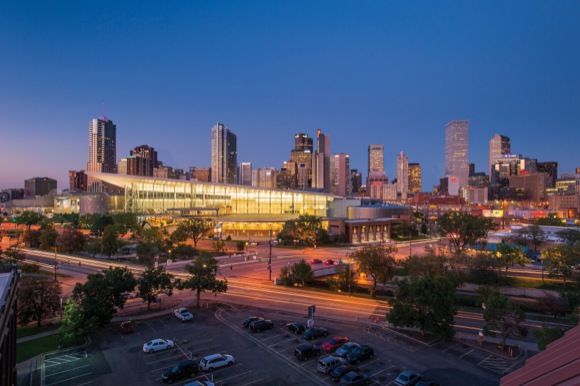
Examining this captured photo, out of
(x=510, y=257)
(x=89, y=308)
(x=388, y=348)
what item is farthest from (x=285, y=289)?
(x=510, y=257)

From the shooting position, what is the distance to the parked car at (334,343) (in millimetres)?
24344

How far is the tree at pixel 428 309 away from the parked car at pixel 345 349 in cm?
424

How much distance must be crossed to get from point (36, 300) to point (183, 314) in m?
11.6

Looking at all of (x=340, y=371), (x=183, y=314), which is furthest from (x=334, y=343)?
(x=183, y=314)

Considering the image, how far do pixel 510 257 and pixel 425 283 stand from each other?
23634 mm

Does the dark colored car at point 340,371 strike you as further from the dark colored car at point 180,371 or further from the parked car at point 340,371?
the dark colored car at point 180,371

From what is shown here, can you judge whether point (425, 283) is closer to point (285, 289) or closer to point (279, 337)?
point (279, 337)

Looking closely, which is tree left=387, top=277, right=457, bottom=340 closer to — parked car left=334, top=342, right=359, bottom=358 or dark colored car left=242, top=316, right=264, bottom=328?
parked car left=334, top=342, right=359, bottom=358

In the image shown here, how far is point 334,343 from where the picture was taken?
81.0ft

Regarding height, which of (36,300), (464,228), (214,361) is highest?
(464,228)

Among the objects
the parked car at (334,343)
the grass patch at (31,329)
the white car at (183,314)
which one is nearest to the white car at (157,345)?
→ the white car at (183,314)

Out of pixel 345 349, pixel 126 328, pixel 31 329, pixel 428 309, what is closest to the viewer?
pixel 345 349

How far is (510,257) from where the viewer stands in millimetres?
42938

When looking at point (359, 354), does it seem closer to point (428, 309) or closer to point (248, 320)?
point (428, 309)
